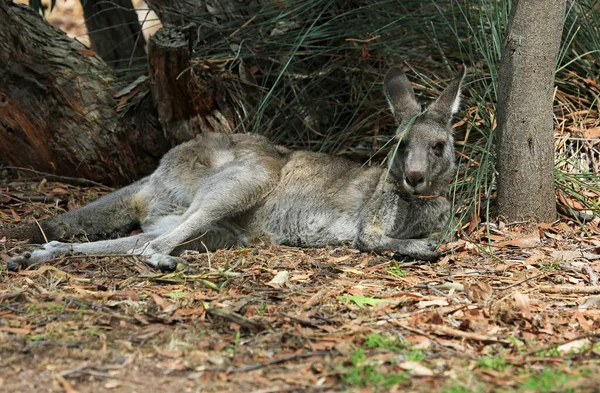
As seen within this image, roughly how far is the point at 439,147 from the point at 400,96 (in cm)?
56

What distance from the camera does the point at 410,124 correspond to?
5.45 m

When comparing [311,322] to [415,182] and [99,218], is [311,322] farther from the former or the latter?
[99,218]

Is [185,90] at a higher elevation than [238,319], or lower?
higher

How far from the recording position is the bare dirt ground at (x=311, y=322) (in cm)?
309

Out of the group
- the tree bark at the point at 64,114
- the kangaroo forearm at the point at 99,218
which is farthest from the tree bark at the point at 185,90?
the kangaroo forearm at the point at 99,218

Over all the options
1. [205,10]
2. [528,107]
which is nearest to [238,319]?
[528,107]

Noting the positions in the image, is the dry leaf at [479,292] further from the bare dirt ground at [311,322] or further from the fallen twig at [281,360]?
the fallen twig at [281,360]

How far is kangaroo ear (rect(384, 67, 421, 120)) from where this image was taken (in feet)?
18.5

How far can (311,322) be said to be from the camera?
369cm

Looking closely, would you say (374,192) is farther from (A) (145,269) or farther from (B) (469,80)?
(A) (145,269)

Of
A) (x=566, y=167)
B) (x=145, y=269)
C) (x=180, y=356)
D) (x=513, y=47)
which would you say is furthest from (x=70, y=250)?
(x=566, y=167)

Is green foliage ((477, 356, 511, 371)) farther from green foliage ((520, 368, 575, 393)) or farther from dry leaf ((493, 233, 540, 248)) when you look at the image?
dry leaf ((493, 233, 540, 248))

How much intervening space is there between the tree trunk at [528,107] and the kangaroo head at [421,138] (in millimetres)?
382

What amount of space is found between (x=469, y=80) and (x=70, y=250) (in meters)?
3.74
